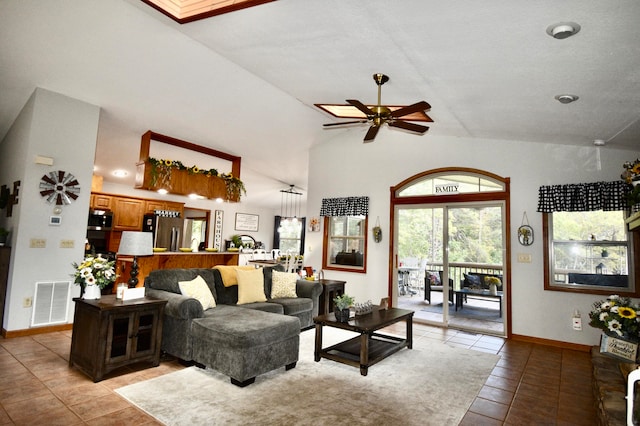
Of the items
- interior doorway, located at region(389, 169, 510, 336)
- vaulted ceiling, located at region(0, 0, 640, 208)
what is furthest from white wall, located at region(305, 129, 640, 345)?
vaulted ceiling, located at region(0, 0, 640, 208)

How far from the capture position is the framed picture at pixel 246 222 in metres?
11.4

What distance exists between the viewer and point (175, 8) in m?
3.44

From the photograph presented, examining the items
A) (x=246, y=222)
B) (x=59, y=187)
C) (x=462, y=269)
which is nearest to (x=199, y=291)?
(x=59, y=187)

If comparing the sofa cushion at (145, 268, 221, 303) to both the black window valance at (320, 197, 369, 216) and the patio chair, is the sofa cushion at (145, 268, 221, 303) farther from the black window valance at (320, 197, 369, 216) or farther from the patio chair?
the patio chair

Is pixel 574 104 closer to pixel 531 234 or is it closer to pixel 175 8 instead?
pixel 531 234

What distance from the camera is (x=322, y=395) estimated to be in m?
3.03

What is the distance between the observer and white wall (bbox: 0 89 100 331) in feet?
14.5

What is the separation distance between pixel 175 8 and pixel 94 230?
616 centimetres

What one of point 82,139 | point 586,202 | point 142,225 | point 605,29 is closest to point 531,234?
point 586,202

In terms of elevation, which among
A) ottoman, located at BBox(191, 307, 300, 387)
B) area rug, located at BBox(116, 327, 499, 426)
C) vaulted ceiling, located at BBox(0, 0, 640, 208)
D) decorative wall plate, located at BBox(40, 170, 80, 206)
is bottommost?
area rug, located at BBox(116, 327, 499, 426)

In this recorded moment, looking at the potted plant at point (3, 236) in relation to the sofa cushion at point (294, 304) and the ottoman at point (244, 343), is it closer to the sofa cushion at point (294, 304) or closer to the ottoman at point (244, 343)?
the ottoman at point (244, 343)

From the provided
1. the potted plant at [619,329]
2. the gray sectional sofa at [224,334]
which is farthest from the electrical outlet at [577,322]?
the gray sectional sofa at [224,334]

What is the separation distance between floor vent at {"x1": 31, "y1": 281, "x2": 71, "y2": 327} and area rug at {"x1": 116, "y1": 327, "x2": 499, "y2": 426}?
2.50 m

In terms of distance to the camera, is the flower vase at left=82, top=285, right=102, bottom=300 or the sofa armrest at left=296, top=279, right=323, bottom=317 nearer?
the flower vase at left=82, top=285, right=102, bottom=300
